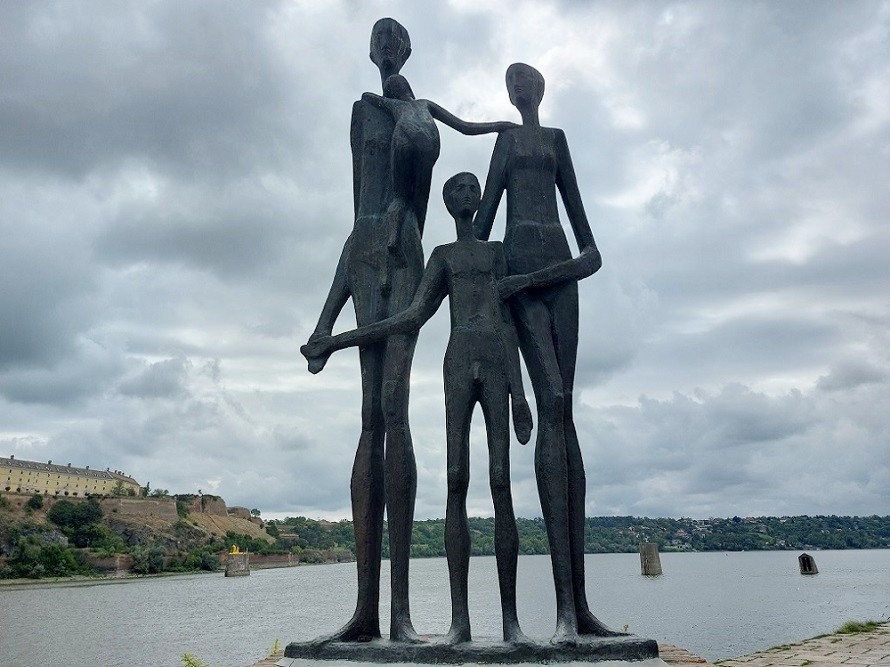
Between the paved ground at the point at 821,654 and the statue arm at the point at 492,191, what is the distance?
470cm

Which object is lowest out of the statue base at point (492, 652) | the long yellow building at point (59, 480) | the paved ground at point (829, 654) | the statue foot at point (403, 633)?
the paved ground at point (829, 654)

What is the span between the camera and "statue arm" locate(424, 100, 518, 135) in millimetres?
8352

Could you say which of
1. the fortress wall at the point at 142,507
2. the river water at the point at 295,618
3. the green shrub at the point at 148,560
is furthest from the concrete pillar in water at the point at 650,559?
the fortress wall at the point at 142,507

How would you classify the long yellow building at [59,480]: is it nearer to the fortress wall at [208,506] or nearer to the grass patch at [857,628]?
the fortress wall at [208,506]

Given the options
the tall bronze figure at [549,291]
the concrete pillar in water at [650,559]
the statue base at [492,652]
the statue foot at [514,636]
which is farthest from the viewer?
the concrete pillar in water at [650,559]

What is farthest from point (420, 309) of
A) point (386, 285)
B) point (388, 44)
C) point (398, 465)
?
point (388, 44)

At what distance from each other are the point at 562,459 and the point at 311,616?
38181 millimetres

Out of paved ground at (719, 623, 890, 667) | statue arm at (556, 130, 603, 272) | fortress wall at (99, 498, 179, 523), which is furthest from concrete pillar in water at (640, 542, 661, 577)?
statue arm at (556, 130, 603, 272)

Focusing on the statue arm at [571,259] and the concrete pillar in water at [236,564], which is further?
the concrete pillar in water at [236,564]

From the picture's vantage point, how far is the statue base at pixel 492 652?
6152mm

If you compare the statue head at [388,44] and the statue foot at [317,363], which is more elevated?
the statue head at [388,44]

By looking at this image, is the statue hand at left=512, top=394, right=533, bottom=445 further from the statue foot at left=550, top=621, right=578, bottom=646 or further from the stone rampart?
the stone rampart

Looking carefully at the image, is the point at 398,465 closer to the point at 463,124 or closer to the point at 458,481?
the point at 458,481

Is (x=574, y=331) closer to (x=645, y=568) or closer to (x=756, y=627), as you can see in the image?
(x=756, y=627)
